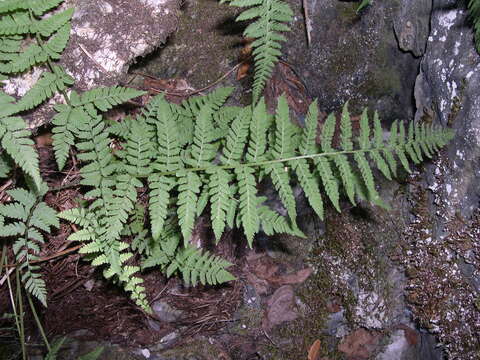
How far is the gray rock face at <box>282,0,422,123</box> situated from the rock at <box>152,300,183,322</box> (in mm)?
2582

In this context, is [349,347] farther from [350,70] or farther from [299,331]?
[350,70]

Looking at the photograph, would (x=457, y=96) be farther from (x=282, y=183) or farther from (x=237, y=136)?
(x=237, y=136)

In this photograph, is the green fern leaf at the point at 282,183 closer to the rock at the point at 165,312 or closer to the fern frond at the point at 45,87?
the fern frond at the point at 45,87

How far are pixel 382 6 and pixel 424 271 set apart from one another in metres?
2.55

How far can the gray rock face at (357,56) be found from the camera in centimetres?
389

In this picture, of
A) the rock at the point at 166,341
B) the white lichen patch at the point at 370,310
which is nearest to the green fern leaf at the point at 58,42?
the rock at the point at 166,341

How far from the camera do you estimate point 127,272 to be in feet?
9.62

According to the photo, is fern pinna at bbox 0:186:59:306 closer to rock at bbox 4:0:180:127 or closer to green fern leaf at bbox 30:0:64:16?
rock at bbox 4:0:180:127

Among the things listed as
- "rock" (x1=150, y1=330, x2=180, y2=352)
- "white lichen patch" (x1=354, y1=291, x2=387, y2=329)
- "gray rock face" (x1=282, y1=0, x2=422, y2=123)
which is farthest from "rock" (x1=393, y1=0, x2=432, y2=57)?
"rock" (x1=150, y1=330, x2=180, y2=352)

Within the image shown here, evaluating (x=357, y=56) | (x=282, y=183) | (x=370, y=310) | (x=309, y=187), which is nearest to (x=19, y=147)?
(x=282, y=183)

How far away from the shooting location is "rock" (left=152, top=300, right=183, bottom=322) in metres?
3.94

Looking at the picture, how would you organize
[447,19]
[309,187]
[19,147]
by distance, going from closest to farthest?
[19,147], [309,187], [447,19]

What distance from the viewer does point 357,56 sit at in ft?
13.2

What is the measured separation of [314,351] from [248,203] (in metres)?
2.27
